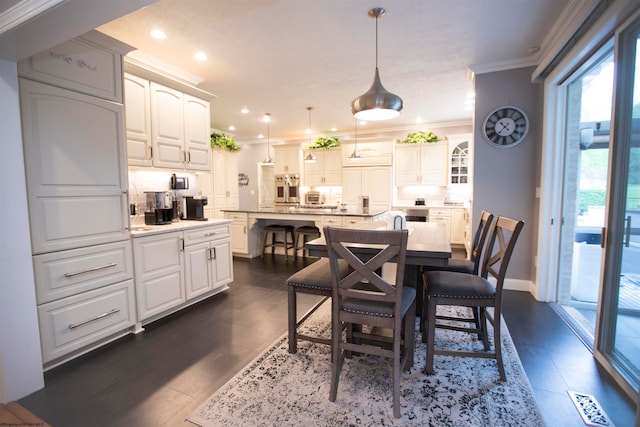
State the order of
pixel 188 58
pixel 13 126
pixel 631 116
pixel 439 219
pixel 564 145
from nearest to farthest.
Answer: pixel 13 126 < pixel 631 116 < pixel 564 145 < pixel 188 58 < pixel 439 219

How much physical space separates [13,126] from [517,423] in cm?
317

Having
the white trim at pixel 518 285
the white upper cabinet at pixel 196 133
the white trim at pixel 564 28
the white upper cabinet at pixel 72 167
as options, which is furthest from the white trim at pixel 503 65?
the white upper cabinet at pixel 72 167

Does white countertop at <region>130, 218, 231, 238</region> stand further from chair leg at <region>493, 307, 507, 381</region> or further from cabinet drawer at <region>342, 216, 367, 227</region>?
chair leg at <region>493, 307, 507, 381</region>

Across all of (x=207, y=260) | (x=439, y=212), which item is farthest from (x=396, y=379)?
(x=439, y=212)

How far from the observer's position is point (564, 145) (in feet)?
10.2

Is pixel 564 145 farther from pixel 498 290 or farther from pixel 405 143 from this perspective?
pixel 405 143

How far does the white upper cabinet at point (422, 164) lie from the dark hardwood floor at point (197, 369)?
373 centimetres

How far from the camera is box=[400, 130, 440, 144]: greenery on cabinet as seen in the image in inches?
254

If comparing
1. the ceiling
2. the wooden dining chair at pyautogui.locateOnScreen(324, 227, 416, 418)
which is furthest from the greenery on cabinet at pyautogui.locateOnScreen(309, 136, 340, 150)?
the wooden dining chair at pyautogui.locateOnScreen(324, 227, 416, 418)

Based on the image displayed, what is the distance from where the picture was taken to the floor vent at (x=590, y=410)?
61.7 inches

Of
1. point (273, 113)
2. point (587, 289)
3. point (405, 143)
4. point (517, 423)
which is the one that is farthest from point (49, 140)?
point (405, 143)

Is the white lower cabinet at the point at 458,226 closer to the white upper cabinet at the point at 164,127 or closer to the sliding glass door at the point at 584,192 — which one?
the sliding glass door at the point at 584,192

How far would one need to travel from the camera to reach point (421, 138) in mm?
6543

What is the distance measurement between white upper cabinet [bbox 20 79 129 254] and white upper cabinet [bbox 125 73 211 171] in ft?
1.50
